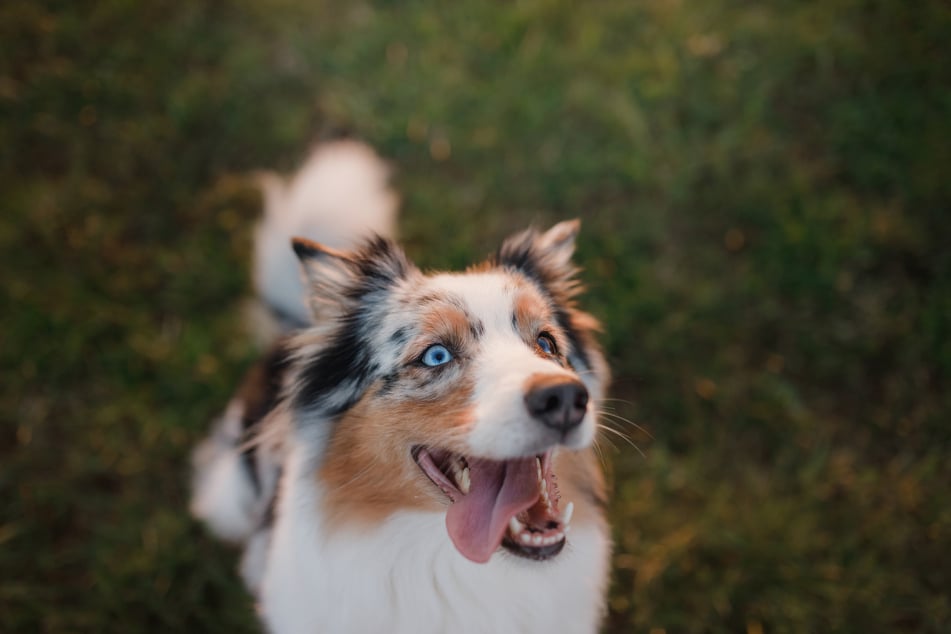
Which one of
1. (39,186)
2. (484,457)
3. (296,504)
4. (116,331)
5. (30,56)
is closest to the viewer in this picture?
(484,457)

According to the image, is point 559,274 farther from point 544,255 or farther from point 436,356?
point 436,356

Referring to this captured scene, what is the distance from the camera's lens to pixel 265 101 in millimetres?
4484

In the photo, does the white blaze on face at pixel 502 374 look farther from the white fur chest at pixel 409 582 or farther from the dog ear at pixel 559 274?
the white fur chest at pixel 409 582

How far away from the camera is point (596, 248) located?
409cm

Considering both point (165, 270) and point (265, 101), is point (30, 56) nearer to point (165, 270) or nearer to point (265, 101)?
point (265, 101)

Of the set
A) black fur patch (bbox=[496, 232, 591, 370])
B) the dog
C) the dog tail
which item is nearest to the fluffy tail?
the dog tail

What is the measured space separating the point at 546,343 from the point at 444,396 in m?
0.42

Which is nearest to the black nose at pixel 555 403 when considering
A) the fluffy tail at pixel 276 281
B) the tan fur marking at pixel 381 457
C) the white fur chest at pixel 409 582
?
the tan fur marking at pixel 381 457

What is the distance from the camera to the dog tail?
3.02 m

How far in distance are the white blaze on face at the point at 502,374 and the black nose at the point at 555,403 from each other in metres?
0.02


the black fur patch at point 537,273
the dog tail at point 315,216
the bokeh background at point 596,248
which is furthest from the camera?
the bokeh background at point 596,248

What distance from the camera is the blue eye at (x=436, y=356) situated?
2062mm

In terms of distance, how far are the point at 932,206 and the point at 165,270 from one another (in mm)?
4626

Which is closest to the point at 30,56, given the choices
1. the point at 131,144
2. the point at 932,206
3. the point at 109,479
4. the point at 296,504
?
the point at 131,144
